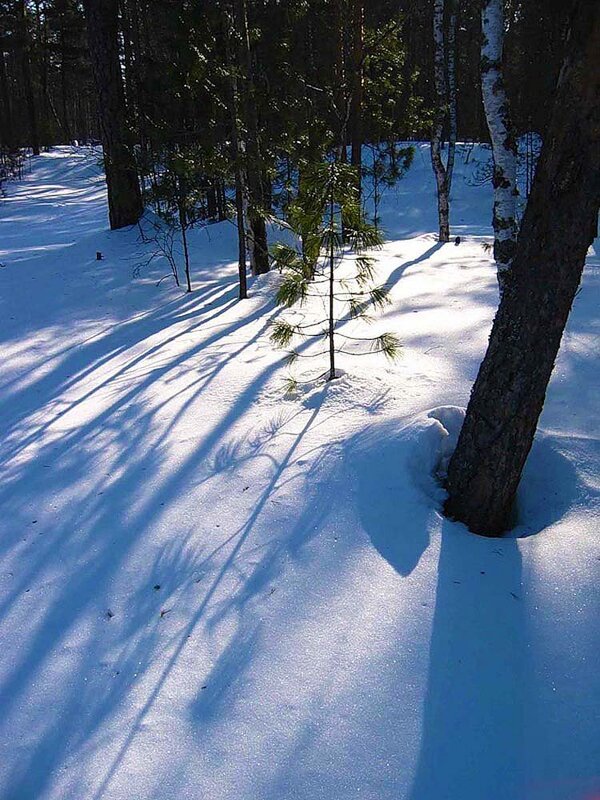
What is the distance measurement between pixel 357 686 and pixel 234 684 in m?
0.48

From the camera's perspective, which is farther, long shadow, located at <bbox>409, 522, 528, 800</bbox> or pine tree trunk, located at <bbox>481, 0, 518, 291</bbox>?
pine tree trunk, located at <bbox>481, 0, 518, 291</bbox>

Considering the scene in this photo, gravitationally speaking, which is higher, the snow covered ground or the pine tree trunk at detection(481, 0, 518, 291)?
the pine tree trunk at detection(481, 0, 518, 291)

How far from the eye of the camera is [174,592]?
2693 mm

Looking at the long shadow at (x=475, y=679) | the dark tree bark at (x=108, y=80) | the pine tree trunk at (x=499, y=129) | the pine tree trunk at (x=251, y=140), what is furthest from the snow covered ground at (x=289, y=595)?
the dark tree bark at (x=108, y=80)

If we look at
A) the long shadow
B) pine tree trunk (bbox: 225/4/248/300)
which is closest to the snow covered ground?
the long shadow

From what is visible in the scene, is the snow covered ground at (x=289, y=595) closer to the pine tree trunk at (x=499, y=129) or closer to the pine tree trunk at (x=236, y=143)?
the pine tree trunk at (x=499, y=129)

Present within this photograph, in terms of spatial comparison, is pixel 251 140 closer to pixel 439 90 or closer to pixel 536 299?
pixel 439 90

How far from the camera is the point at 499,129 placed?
4719 mm

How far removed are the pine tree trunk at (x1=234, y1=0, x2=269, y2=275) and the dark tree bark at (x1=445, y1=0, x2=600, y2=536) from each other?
17.4 feet

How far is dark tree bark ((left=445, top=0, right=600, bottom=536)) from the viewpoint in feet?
7.50

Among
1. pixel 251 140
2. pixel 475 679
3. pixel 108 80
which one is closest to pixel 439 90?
pixel 251 140

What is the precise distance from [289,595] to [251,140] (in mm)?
7547

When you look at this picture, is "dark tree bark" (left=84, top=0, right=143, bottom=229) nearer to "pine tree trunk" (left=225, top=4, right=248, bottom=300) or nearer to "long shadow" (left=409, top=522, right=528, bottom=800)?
"pine tree trunk" (left=225, top=4, right=248, bottom=300)

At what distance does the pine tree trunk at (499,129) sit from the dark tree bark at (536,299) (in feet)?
7.52
